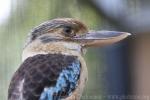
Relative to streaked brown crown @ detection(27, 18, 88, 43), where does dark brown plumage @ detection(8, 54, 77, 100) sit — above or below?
below

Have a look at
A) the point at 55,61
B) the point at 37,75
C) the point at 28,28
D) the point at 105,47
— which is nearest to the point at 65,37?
the point at 55,61

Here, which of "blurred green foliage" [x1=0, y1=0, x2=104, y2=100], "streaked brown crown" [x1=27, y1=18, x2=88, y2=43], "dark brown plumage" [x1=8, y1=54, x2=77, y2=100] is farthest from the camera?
"blurred green foliage" [x1=0, y1=0, x2=104, y2=100]

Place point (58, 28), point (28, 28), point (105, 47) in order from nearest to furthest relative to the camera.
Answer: point (58, 28)
point (28, 28)
point (105, 47)

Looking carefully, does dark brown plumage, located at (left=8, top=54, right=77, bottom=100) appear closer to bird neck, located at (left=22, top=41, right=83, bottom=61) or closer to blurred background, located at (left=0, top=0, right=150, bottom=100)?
bird neck, located at (left=22, top=41, right=83, bottom=61)

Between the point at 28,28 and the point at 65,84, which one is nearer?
the point at 65,84

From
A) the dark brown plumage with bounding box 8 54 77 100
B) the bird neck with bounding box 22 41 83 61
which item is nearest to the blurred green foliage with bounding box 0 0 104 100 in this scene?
the bird neck with bounding box 22 41 83 61

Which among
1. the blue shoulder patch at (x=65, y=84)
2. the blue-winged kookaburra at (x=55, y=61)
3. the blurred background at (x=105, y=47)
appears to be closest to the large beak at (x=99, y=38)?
the blue-winged kookaburra at (x=55, y=61)

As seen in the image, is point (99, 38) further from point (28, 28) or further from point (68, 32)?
point (28, 28)

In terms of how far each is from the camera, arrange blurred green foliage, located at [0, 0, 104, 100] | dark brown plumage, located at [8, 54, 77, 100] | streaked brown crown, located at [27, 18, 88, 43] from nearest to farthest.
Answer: dark brown plumage, located at [8, 54, 77, 100], streaked brown crown, located at [27, 18, 88, 43], blurred green foliage, located at [0, 0, 104, 100]
